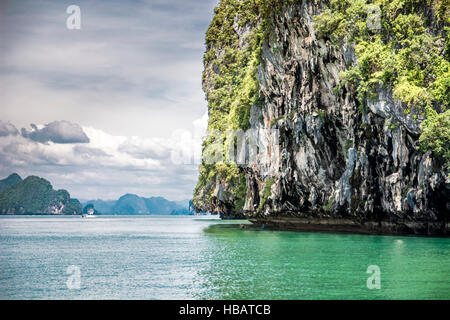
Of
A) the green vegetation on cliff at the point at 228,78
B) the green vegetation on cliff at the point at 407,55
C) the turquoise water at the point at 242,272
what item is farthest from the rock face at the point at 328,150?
the green vegetation on cliff at the point at 228,78

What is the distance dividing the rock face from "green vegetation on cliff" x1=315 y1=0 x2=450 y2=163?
0.97m

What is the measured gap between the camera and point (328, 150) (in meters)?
38.1

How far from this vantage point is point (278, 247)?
95.7 feet

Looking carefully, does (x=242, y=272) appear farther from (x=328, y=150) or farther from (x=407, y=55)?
(x=328, y=150)

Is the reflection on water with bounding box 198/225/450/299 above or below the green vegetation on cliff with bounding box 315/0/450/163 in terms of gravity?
below

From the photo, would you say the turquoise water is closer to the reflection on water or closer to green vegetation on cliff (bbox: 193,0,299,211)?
the reflection on water

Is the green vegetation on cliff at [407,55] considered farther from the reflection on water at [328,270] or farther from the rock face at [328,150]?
the reflection on water at [328,270]

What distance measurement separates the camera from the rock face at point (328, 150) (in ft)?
93.8

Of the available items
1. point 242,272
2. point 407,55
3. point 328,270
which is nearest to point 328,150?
point 407,55

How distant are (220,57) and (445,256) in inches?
1975

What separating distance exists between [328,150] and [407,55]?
1245 centimetres

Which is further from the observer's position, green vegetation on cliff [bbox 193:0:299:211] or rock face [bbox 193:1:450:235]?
green vegetation on cliff [bbox 193:0:299:211]

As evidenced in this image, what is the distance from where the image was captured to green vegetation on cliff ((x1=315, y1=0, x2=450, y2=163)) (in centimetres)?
2536

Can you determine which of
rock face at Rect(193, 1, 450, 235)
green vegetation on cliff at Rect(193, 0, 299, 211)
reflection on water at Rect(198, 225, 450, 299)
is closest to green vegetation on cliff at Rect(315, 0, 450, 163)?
rock face at Rect(193, 1, 450, 235)
